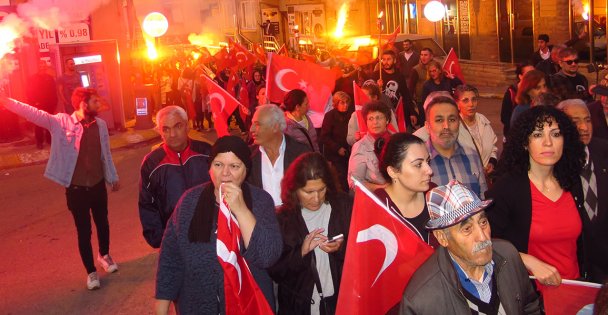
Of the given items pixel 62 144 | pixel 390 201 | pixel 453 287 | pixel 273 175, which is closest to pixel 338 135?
pixel 273 175

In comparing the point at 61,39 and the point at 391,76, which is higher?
the point at 61,39

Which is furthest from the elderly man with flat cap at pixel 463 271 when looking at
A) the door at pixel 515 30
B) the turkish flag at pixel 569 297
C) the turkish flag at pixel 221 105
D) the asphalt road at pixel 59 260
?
the door at pixel 515 30

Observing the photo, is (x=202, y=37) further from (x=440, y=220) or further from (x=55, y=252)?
(x=440, y=220)

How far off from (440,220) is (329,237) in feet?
3.90

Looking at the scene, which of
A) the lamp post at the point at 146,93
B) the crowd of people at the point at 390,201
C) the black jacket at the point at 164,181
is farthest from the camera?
the lamp post at the point at 146,93

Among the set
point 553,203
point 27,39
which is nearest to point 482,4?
point 27,39

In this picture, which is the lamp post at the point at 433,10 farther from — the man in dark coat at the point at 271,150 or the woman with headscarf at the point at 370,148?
the man in dark coat at the point at 271,150

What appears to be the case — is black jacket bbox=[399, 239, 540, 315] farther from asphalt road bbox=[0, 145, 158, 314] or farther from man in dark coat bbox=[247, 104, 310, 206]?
asphalt road bbox=[0, 145, 158, 314]

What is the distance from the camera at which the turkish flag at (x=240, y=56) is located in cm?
1702

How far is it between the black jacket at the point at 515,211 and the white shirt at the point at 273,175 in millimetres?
2033

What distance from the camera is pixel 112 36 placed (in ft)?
66.0

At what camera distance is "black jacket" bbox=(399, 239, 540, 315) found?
10.1ft

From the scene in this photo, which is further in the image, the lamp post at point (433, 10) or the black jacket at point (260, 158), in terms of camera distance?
the lamp post at point (433, 10)

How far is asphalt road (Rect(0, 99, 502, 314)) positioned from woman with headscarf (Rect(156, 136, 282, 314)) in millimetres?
2634
